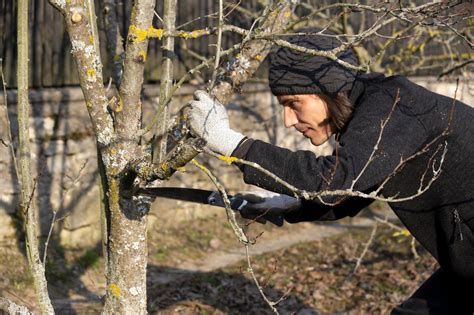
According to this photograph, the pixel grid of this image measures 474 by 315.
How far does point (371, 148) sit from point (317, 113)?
0.46m

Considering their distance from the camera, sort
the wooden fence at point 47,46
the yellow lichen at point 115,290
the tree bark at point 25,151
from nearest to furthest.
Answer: the tree bark at point 25,151, the yellow lichen at point 115,290, the wooden fence at point 47,46

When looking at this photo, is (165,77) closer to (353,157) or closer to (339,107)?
(339,107)

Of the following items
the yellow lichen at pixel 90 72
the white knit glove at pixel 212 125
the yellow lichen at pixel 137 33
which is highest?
the yellow lichen at pixel 137 33

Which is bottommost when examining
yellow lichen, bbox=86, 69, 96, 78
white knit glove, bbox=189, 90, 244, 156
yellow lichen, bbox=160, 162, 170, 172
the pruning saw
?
the pruning saw

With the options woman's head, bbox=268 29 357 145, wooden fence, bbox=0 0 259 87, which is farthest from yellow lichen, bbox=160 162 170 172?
wooden fence, bbox=0 0 259 87

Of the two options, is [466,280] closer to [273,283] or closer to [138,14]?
[138,14]

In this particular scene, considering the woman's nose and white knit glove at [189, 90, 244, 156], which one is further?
the woman's nose

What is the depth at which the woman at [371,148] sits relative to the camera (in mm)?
3314

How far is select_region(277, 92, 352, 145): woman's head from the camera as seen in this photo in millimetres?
3631

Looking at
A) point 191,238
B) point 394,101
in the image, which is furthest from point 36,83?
point 394,101

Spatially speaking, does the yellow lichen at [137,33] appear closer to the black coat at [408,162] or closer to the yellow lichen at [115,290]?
the black coat at [408,162]

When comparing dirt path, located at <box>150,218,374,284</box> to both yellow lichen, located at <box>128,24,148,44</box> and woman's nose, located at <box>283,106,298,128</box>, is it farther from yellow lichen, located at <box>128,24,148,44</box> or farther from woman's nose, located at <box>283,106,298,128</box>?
yellow lichen, located at <box>128,24,148,44</box>

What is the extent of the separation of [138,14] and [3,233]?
3.73 m

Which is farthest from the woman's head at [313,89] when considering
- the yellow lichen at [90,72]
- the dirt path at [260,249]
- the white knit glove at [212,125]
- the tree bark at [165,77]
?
the dirt path at [260,249]
